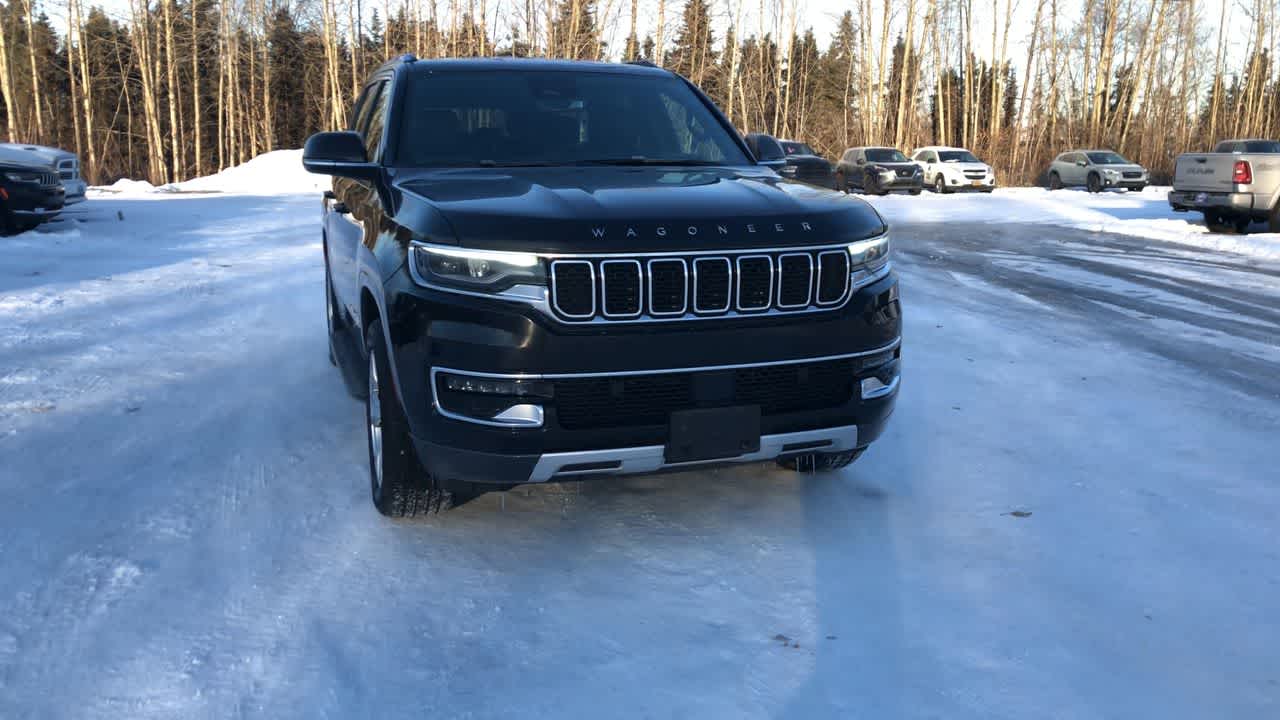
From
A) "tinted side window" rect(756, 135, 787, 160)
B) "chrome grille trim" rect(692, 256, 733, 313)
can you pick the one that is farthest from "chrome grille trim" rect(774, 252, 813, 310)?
"tinted side window" rect(756, 135, 787, 160)

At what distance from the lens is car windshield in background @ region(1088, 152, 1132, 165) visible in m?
34.0

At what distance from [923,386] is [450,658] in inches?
152

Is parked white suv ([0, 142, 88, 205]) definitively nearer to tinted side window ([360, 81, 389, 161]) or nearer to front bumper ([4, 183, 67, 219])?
front bumper ([4, 183, 67, 219])

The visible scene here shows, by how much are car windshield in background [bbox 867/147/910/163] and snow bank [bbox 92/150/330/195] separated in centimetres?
1719

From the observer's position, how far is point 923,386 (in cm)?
597

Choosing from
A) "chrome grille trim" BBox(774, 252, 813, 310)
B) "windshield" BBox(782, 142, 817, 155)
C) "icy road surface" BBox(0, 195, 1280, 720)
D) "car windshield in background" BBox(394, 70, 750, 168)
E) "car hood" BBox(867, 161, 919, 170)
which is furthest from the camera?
"car hood" BBox(867, 161, 919, 170)

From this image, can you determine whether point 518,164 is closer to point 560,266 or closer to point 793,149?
point 560,266

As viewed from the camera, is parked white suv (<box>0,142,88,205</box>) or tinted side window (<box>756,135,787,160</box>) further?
parked white suv (<box>0,142,88,205</box>)

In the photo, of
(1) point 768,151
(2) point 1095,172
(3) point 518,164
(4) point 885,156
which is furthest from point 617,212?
(2) point 1095,172

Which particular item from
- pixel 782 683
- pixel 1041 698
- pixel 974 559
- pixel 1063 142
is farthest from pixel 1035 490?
pixel 1063 142

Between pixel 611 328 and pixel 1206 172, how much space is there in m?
16.3

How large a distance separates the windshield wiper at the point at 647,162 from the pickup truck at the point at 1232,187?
Answer: 47.3 feet

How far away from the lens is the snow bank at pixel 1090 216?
1477 centimetres

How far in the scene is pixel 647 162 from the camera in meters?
4.55
